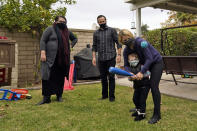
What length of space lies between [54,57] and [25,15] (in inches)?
134

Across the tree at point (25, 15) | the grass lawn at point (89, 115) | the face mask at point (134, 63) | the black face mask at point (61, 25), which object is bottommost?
the grass lawn at point (89, 115)

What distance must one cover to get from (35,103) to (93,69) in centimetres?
354

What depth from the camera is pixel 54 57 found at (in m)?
4.11

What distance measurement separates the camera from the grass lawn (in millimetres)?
2838

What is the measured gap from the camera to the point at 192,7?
31.4ft

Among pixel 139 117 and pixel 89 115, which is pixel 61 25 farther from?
pixel 139 117

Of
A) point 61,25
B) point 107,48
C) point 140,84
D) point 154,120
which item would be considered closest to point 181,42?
point 107,48

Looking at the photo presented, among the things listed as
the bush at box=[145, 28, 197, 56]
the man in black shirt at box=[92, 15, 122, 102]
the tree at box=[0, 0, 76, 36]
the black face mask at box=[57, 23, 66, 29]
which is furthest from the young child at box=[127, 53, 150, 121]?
the bush at box=[145, 28, 197, 56]

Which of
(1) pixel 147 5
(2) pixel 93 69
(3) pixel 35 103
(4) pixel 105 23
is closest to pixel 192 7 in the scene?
(1) pixel 147 5

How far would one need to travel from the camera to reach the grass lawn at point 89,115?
2.84 m

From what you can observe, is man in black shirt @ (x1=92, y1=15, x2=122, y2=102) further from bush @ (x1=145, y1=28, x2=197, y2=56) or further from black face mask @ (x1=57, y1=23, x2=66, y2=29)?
bush @ (x1=145, y1=28, x2=197, y2=56)

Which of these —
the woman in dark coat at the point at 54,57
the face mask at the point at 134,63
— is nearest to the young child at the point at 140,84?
the face mask at the point at 134,63

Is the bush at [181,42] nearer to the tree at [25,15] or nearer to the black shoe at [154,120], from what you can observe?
the tree at [25,15]

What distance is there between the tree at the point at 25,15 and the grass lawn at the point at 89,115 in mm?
3172
